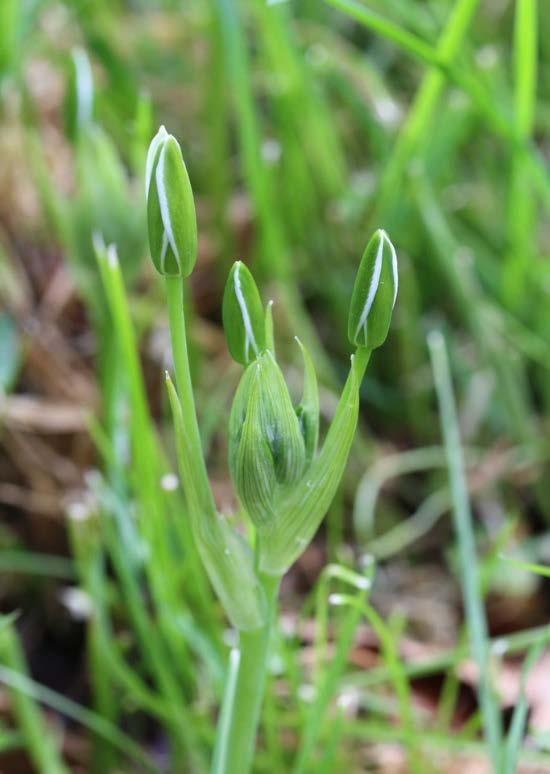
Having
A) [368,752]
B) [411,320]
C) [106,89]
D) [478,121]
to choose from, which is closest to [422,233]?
[411,320]

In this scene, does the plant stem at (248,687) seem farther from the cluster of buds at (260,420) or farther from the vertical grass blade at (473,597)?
the vertical grass blade at (473,597)

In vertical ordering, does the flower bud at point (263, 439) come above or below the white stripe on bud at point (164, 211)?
below

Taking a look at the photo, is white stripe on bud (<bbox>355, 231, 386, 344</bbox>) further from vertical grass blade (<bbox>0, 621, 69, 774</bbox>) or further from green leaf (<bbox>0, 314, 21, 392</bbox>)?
green leaf (<bbox>0, 314, 21, 392</bbox>)

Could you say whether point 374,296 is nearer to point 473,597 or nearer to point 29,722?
point 473,597

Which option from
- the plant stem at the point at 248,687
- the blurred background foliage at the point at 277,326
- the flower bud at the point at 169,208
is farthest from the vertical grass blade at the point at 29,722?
the flower bud at the point at 169,208

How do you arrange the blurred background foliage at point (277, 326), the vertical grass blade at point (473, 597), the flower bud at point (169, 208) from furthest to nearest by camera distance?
the blurred background foliage at point (277, 326) < the vertical grass blade at point (473, 597) < the flower bud at point (169, 208)

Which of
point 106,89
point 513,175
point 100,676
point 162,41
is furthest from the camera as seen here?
point 162,41

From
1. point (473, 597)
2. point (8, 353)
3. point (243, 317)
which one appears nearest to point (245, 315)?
point (243, 317)

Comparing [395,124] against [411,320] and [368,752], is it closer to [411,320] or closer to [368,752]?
[411,320]

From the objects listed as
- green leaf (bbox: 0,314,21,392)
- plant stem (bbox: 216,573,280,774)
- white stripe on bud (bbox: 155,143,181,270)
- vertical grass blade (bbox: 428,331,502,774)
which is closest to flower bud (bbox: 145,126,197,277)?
white stripe on bud (bbox: 155,143,181,270)
